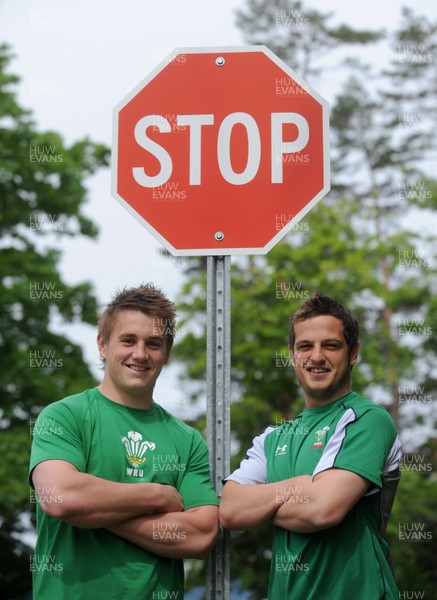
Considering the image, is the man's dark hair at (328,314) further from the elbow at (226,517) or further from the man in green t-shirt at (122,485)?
the elbow at (226,517)

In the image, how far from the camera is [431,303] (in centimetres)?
1994

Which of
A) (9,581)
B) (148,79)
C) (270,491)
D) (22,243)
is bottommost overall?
(9,581)

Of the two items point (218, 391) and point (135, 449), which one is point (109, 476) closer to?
point (135, 449)

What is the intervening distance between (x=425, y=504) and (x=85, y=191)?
35.9 ft

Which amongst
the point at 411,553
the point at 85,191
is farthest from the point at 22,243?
the point at 411,553

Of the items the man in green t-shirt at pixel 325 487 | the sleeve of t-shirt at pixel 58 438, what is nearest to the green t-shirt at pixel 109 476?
the sleeve of t-shirt at pixel 58 438

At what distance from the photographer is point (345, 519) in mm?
3154

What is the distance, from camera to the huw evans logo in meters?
3.24

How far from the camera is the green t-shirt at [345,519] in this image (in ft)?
10.1

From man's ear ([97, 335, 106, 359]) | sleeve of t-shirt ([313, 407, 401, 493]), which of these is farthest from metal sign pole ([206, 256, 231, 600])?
man's ear ([97, 335, 106, 359])

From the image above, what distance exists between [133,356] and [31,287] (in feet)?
43.3

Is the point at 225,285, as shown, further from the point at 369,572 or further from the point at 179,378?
the point at 179,378

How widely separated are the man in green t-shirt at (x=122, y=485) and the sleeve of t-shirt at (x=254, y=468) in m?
0.12

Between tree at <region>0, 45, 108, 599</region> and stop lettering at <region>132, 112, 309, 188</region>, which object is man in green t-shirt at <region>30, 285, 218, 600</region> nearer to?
stop lettering at <region>132, 112, 309, 188</region>
